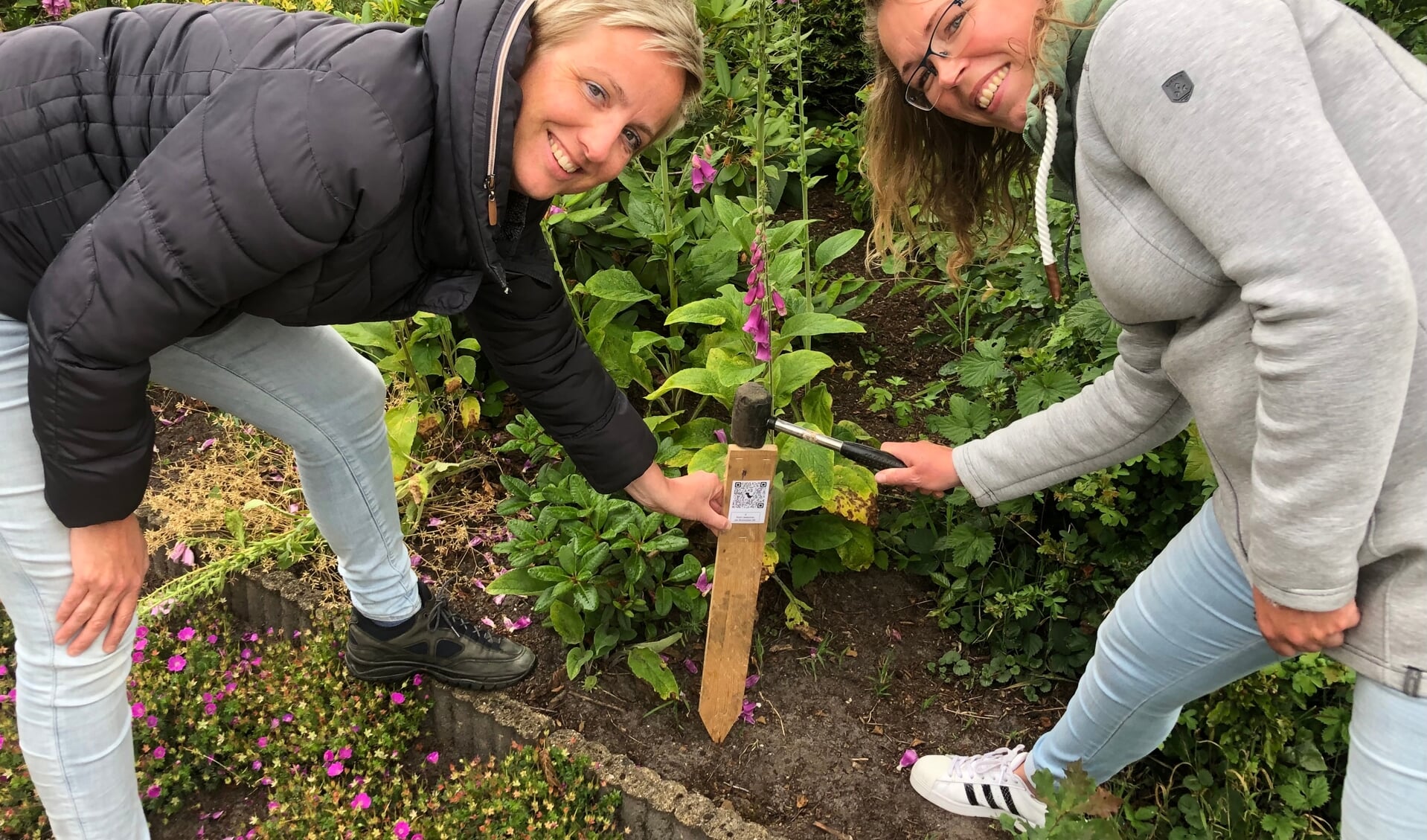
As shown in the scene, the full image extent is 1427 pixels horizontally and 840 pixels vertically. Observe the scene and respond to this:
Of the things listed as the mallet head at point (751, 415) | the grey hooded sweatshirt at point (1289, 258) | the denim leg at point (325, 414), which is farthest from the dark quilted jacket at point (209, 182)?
the grey hooded sweatshirt at point (1289, 258)

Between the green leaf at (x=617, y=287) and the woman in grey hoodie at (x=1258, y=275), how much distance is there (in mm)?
1222

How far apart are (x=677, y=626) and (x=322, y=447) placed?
0.99m

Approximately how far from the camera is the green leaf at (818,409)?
2363 mm

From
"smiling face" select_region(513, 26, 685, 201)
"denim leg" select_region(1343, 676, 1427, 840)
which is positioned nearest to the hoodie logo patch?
"smiling face" select_region(513, 26, 685, 201)

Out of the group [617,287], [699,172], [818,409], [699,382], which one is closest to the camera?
[699,382]

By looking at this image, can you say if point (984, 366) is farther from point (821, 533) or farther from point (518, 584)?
point (518, 584)

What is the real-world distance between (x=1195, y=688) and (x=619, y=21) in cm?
141

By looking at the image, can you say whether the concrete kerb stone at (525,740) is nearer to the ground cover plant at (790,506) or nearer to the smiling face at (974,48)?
the ground cover plant at (790,506)

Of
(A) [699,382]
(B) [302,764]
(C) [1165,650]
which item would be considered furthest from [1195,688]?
(B) [302,764]

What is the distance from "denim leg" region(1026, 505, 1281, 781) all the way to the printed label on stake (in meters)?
0.66

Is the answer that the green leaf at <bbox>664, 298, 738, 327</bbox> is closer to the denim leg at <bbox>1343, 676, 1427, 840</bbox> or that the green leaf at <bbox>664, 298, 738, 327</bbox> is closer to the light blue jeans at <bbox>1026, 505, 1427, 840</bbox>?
the light blue jeans at <bbox>1026, 505, 1427, 840</bbox>

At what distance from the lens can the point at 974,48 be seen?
1.22m

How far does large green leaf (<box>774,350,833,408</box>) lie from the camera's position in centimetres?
217

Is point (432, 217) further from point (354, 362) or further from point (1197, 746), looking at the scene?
point (1197, 746)
